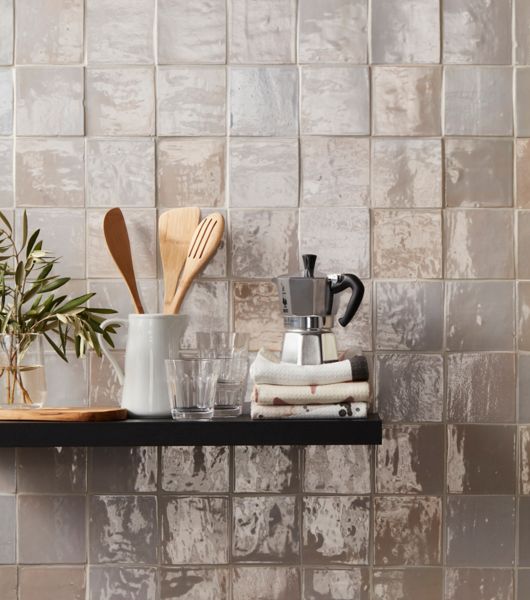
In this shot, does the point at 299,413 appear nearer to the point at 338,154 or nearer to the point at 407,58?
the point at 338,154

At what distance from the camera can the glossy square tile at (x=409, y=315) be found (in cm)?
129

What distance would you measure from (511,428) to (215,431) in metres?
0.52

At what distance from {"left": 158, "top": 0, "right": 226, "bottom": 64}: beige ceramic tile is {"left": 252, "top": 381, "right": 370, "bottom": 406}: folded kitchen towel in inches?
21.9

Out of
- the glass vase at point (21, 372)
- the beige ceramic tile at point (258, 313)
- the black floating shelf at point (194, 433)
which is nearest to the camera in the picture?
the black floating shelf at point (194, 433)

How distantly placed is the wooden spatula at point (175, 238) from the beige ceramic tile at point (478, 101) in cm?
44

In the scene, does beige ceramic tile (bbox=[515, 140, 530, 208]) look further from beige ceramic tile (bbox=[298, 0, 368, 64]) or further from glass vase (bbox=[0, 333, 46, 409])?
glass vase (bbox=[0, 333, 46, 409])

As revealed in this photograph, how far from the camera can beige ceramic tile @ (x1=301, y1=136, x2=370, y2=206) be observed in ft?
4.25

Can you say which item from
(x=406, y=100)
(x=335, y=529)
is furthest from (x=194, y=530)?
(x=406, y=100)

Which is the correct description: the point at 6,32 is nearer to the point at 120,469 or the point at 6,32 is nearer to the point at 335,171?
the point at 335,171

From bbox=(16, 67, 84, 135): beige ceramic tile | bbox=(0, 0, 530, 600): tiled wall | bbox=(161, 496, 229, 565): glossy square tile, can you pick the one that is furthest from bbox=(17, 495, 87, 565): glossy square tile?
bbox=(16, 67, 84, 135): beige ceramic tile

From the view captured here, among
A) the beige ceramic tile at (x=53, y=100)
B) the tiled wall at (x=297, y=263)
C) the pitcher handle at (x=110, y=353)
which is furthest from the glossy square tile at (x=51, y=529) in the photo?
the beige ceramic tile at (x=53, y=100)

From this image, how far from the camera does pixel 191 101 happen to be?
1296mm

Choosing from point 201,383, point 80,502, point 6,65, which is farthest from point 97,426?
point 6,65

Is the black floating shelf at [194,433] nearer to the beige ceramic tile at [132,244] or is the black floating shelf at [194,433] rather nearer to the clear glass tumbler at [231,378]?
the clear glass tumbler at [231,378]
